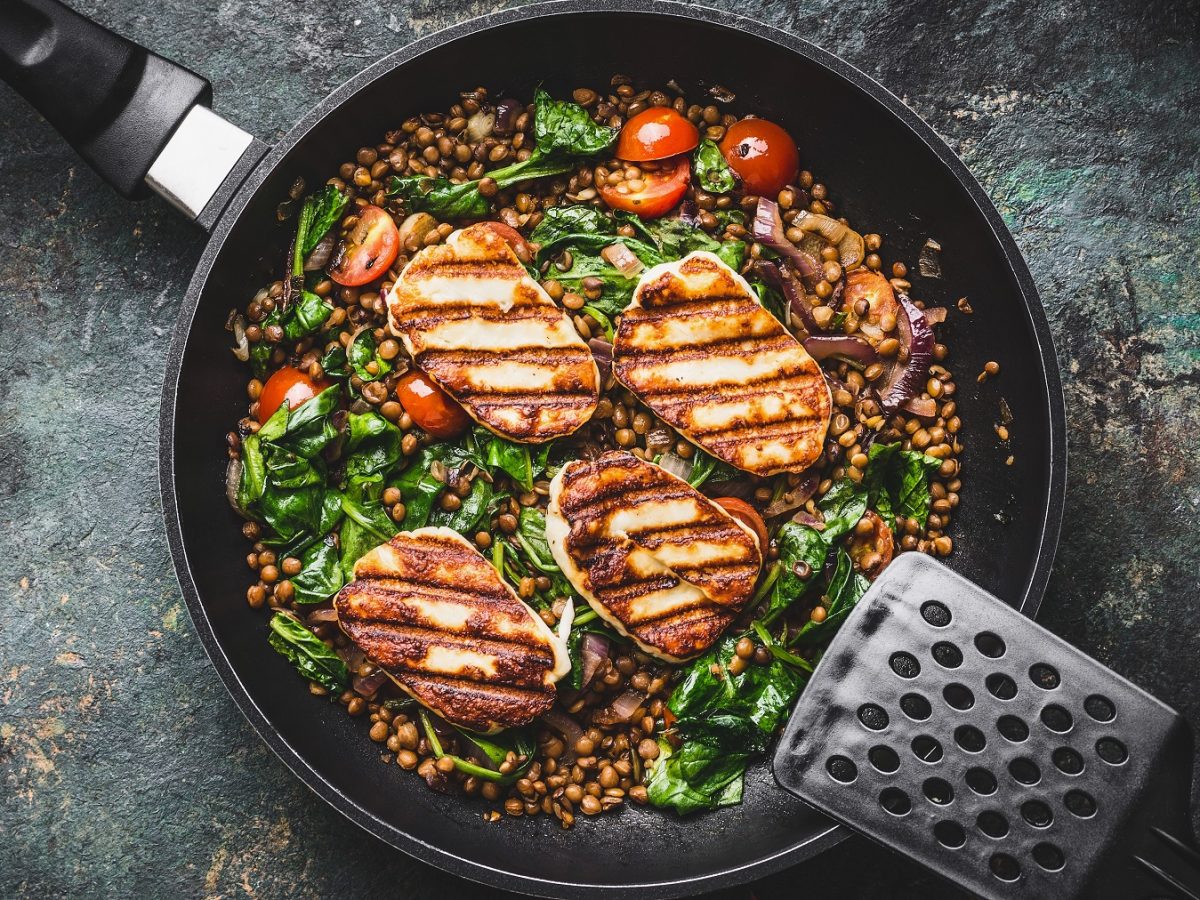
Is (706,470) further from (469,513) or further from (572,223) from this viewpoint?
(572,223)

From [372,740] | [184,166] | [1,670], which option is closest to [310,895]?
[372,740]

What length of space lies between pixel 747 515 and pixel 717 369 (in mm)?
654

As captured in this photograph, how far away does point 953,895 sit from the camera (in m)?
4.03

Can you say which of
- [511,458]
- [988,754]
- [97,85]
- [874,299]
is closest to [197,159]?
[97,85]

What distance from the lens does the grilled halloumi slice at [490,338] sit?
377 cm

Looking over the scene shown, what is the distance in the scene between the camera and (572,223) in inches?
158

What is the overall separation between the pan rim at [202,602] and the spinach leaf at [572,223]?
81 cm

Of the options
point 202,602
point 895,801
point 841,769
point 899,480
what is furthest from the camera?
point 899,480

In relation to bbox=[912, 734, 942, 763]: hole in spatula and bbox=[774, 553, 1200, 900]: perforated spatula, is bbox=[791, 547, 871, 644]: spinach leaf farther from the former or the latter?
bbox=[912, 734, 942, 763]: hole in spatula

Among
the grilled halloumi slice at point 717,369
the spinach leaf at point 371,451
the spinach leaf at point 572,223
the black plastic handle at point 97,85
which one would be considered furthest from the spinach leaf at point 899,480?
the black plastic handle at point 97,85

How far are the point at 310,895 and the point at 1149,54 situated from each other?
535cm

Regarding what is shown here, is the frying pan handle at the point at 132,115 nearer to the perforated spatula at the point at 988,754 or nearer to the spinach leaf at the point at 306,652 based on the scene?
the spinach leaf at the point at 306,652

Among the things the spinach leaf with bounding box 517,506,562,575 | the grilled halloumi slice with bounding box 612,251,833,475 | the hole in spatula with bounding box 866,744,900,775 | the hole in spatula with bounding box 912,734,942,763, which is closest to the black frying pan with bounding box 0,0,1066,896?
the hole in spatula with bounding box 866,744,900,775

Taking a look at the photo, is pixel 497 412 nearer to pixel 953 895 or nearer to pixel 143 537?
pixel 143 537
